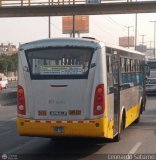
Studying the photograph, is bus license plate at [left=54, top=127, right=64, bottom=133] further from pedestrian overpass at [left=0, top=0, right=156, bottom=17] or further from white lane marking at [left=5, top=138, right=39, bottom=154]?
pedestrian overpass at [left=0, top=0, right=156, bottom=17]

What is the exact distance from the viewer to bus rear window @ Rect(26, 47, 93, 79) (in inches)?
483

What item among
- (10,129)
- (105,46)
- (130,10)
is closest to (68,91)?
(105,46)

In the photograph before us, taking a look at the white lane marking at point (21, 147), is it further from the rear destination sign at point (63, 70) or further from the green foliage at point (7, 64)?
the green foliage at point (7, 64)

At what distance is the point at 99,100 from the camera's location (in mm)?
12102

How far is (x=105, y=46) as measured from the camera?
12.9 m

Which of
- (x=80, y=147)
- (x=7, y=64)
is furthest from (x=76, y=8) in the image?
(x=7, y=64)

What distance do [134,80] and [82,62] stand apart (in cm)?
632

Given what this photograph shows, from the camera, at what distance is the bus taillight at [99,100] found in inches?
476

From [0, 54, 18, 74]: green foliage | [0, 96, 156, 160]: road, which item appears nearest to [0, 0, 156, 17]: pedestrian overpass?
[0, 96, 156, 160]: road

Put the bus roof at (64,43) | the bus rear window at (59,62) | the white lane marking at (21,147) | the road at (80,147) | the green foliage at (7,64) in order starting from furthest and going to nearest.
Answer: the green foliage at (7,64), the white lane marking at (21,147), the bus roof at (64,43), the bus rear window at (59,62), the road at (80,147)

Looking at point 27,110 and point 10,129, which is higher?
point 27,110

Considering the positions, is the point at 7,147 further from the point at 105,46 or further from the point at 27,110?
the point at 105,46

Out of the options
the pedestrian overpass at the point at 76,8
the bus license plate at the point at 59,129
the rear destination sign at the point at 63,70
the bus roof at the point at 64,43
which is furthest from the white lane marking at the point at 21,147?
the pedestrian overpass at the point at 76,8

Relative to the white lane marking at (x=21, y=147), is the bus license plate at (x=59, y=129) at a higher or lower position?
higher
